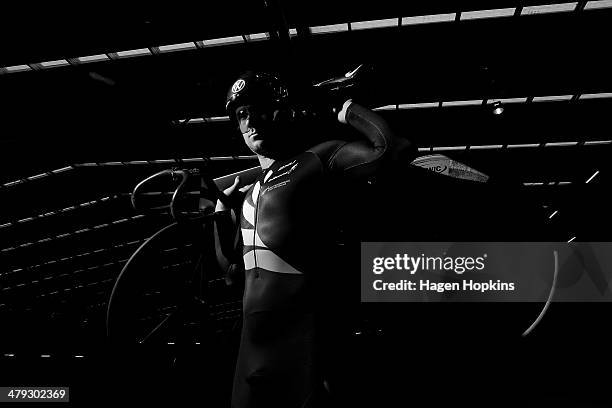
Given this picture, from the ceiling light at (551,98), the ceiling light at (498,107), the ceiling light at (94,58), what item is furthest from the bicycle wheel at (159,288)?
the ceiling light at (551,98)

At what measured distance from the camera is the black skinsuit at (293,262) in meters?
1.76

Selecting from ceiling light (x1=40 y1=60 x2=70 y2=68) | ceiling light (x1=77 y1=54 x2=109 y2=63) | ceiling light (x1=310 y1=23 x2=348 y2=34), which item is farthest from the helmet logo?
ceiling light (x1=40 y1=60 x2=70 y2=68)

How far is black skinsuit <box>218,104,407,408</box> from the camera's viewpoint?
1.76m

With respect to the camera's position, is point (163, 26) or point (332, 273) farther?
point (163, 26)

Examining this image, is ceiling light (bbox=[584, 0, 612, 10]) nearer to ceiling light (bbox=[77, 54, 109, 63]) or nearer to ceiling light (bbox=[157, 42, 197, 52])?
ceiling light (bbox=[157, 42, 197, 52])

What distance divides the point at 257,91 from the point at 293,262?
2.56 ft

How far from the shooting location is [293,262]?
193 centimetres

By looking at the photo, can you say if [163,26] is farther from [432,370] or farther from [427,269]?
[432,370]

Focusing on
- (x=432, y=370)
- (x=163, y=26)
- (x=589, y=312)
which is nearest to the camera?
(x=432, y=370)

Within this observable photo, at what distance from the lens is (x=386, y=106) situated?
14.0m

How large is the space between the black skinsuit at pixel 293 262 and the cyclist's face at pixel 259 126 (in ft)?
0.49

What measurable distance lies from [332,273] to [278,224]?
0.30 metres

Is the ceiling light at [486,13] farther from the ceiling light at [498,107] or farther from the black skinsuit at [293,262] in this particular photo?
the black skinsuit at [293,262]

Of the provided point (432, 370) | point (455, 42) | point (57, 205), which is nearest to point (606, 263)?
point (455, 42)
